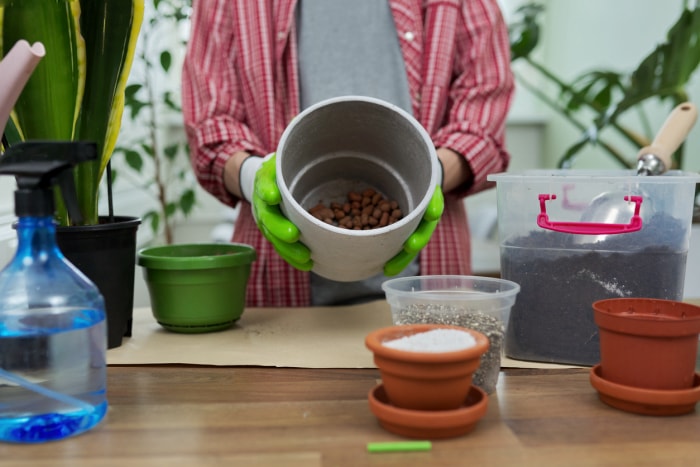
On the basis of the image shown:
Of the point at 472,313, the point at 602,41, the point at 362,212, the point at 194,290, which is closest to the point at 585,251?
the point at 472,313

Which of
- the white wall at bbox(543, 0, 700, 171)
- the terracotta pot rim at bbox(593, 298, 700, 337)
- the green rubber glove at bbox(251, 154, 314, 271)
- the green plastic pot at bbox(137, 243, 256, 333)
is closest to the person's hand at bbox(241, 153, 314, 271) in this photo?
the green rubber glove at bbox(251, 154, 314, 271)

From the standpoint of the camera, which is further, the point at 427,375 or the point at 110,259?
the point at 110,259

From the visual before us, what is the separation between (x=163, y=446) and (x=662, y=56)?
155 cm

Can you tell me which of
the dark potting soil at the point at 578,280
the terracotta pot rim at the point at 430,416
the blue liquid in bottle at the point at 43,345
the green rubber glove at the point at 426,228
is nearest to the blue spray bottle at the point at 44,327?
the blue liquid in bottle at the point at 43,345

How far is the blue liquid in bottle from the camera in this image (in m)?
0.53

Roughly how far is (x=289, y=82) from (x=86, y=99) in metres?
0.43

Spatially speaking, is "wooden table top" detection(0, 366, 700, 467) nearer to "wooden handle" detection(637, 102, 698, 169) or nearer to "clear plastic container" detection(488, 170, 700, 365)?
"clear plastic container" detection(488, 170, 700, 365)

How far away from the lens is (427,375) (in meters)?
0.51

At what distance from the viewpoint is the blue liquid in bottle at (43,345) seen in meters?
0.53

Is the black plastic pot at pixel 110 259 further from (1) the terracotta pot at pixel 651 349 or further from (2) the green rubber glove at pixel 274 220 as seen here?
(1) the terracotta pot at pixel 651 349

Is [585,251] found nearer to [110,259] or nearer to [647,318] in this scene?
[647,318]

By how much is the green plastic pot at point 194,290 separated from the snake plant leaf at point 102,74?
0.38 ft

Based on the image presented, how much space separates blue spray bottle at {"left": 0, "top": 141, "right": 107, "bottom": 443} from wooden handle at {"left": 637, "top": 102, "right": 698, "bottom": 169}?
2.03ft

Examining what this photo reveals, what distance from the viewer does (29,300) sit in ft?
1.77
